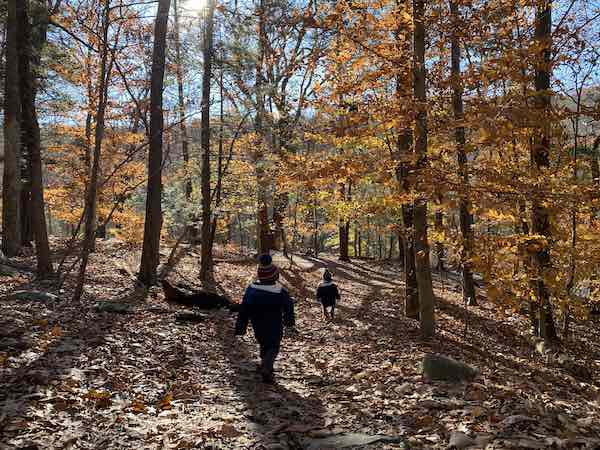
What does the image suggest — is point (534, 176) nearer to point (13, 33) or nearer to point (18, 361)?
point (18, 361)

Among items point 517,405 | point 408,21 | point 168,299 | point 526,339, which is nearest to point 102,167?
point 168,299

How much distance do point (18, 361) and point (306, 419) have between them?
12.7 ft

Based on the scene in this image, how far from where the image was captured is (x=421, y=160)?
29.5 feet

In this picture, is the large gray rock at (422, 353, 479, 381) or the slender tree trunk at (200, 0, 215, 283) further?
the slender tree trunk at (200, 0, 215, 283)

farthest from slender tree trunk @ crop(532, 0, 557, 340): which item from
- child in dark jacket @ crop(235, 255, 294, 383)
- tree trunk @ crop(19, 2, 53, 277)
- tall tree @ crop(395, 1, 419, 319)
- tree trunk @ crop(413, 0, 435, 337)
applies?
tree trunk @ crop(19, 2, 53, 277)

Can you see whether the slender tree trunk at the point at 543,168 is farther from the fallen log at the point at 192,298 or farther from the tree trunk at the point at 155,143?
the tree trunk at the point at 155,143

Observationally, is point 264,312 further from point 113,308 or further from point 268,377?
point 113,308

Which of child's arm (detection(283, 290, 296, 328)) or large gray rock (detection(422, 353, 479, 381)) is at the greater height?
child's arm (detection(283, 290, 296, 328))

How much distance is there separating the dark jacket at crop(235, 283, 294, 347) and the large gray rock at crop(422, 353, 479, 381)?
2.26m

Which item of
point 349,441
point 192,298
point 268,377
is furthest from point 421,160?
point 192,298

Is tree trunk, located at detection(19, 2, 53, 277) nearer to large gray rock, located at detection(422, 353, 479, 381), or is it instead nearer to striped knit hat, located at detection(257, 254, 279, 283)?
striped knit hat, located at detection(257, 254, 279, 283)

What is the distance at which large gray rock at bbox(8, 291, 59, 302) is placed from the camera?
30.6 ft

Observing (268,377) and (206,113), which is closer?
(268,377)

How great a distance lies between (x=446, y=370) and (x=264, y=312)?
290 cm
